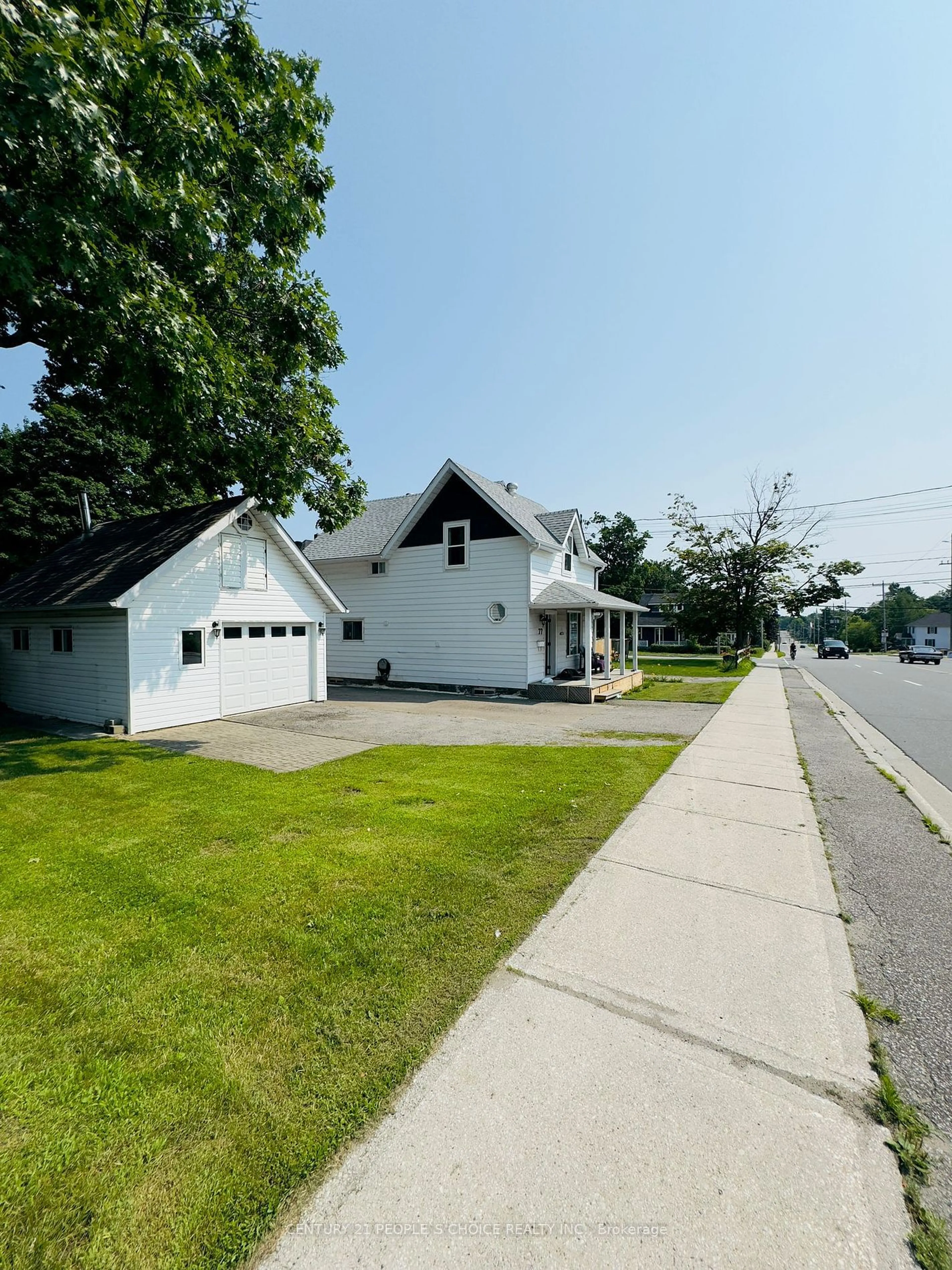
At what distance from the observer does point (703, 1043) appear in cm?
274

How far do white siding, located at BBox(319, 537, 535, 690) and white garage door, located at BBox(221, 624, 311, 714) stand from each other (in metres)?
4.45

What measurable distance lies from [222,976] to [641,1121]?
2469 mm

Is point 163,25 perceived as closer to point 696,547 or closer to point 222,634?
point 222,634

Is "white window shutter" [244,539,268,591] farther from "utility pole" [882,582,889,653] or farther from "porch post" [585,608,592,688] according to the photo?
"utility pole" [882,582,889,653]

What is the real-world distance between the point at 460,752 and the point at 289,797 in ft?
10.9

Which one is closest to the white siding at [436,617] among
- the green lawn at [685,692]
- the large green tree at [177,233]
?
the green lawn at [685,692]

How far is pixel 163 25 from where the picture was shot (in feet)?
25.4

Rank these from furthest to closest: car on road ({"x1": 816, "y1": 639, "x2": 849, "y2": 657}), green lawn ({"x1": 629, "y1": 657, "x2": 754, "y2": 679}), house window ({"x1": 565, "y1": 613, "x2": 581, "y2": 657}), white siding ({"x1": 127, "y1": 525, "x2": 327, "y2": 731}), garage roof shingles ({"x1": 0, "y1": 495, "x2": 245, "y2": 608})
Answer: car on road ({"x1": 816, "y1": 639, "x2": 849, "y2": 657})
green lawn ({"x1": 629, "y1": 657, "x2": 754, "y2": 679})
house window ({"x1": 565, "y1": 613, "x2": 581, "y2": 657})
garage roof shingles ({"x1": 0, "y1": 495, "x2": 245, "y2": 608})
white siding ({"x1": 127, "y1": 525, "x2": 327, "y2": 731})

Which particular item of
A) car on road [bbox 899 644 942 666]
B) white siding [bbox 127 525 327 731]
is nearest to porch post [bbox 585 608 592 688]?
white siding [bbox 127 525 327 731]

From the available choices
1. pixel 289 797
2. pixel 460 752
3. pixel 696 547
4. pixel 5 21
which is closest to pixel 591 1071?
pixel 289 797

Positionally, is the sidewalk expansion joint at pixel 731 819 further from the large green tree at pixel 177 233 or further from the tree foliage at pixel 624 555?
the tree foliage at pixel 624 555

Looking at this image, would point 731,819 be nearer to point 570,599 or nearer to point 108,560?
point 570,599

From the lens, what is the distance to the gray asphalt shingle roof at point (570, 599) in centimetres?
1636

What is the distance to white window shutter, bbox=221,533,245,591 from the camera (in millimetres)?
13148
